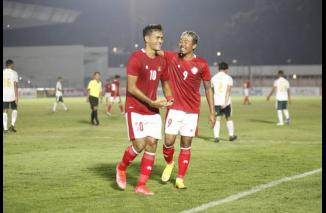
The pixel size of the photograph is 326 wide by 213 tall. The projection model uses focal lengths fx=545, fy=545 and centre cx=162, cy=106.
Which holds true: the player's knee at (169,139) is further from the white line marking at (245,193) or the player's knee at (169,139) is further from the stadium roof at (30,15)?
the stadium roof at (30,15)

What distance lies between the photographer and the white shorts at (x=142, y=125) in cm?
771

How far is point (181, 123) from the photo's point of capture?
8664 mm

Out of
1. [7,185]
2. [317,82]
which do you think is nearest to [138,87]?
[7,185]

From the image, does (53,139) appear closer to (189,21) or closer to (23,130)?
(23,130)

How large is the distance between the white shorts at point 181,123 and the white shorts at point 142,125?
815 millimetres

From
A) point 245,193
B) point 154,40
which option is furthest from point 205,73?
point 245,193

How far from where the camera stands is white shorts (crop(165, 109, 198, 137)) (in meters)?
8.60

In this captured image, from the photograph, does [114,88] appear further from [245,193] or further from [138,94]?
[138,94]

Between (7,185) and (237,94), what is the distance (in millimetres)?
63933

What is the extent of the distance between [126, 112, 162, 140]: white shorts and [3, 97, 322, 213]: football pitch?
88 cm

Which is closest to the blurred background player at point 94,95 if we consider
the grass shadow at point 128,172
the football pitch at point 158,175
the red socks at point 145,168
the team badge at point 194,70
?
the football pitch at point 158,175

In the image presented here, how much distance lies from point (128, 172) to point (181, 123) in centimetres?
184

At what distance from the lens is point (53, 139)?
1648cm

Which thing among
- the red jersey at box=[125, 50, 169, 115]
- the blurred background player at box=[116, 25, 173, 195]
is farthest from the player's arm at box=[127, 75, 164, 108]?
the red jersey at box=[125, 50, 169, 115]
